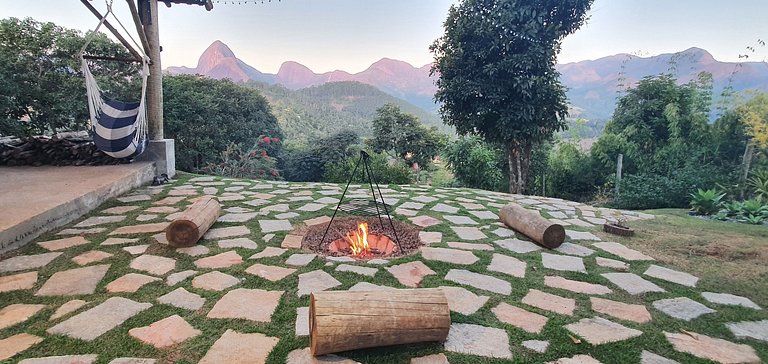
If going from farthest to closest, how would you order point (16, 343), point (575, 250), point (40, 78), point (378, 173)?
point (378, 173)
point (40, 78)
point (575, 250)
point (16, 343)

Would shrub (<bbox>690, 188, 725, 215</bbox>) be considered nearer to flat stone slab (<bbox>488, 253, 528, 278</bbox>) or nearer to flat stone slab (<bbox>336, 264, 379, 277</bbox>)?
flat stone slab (<bbox>488, 253, 528, 278</bbox>)

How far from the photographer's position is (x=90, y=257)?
2381 millimetres

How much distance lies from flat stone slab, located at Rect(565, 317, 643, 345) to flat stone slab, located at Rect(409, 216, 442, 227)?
1.70 m

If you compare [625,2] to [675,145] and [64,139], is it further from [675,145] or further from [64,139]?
[64,139]

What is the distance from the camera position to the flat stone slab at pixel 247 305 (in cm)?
175

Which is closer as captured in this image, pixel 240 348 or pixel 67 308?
pixel 240 348

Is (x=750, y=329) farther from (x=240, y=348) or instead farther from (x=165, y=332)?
(x=165, y=332)

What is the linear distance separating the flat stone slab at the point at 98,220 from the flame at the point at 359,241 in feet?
6.59

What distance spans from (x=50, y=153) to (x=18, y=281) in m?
3.58

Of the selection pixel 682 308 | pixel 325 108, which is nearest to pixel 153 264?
pixel 682 308

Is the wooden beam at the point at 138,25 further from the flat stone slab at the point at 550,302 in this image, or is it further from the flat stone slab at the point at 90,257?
the flat stone slab at the point at 550,302

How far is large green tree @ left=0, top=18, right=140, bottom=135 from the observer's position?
5.27 metres

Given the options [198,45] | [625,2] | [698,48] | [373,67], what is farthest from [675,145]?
[373,67]

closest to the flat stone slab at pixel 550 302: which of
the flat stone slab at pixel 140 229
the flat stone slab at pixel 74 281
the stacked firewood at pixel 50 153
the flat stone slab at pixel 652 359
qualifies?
the flat stone slab at pixel 652 359
